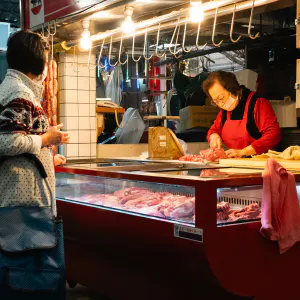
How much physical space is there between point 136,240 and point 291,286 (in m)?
0.97

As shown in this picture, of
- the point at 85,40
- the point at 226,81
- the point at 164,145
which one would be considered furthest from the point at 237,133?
the point at 85,40

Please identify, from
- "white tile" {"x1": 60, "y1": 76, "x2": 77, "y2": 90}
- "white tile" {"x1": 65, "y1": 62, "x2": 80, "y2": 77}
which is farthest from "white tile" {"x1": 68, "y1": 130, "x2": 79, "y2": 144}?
"white tile" {"x1": 65, "y1": 62, "x2": 80, "y2": 77}

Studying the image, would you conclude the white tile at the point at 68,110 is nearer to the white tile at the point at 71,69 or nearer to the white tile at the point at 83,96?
the white tile at the point at 83,96

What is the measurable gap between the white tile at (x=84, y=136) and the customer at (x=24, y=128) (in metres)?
3.19

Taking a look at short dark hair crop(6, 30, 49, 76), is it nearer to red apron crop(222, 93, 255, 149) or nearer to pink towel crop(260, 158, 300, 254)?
pink towel crop(260, 158, 300, 254)

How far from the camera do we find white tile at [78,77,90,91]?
6120 millimetres

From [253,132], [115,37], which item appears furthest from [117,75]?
[253,132]

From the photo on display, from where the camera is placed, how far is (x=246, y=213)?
2.95m

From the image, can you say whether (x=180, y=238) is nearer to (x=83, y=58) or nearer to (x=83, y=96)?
(x=83, y=96)

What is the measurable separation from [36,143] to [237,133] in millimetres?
2960

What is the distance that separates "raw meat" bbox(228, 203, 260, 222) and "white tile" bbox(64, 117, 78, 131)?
346 centimetres

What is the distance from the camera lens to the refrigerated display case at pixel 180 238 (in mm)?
2730

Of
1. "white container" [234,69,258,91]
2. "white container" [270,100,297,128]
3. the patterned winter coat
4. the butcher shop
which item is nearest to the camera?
the patterned winter coat

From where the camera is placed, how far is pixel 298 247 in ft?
10.0
